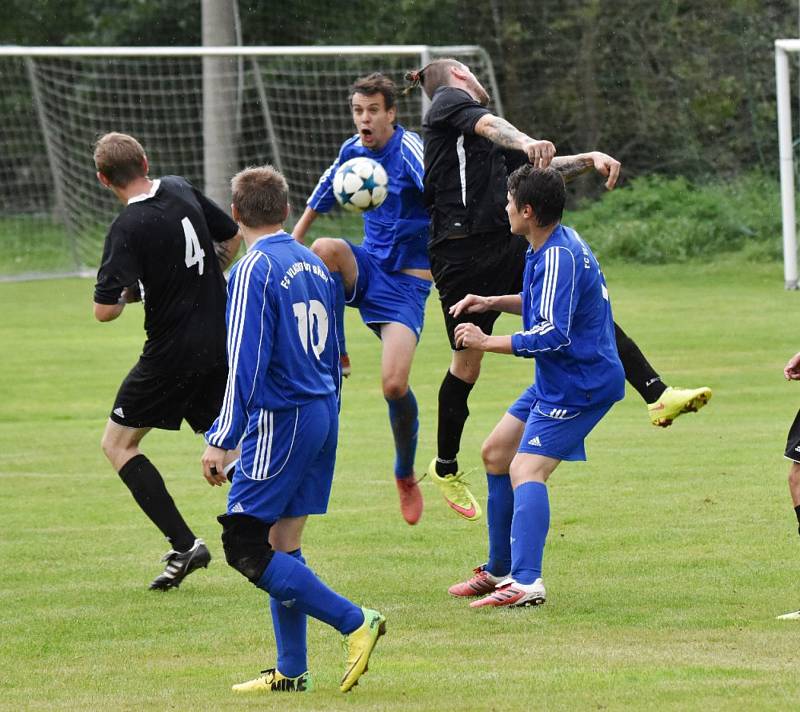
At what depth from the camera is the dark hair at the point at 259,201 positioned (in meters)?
5.37

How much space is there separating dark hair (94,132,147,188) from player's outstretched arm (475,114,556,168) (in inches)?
64.0

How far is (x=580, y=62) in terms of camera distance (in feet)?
84.6

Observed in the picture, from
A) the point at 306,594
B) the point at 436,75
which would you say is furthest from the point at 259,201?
the point at 436,75

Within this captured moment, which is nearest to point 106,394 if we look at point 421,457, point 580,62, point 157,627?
point 421,457

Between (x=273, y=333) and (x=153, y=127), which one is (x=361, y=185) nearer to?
(x=273, y=333)

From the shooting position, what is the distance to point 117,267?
23.1ft

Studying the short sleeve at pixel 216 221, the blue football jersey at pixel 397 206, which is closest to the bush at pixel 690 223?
the blue football jersey at pixel 397 206

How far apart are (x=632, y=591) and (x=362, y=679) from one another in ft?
5.77

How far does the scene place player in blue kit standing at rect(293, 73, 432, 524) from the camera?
863cm

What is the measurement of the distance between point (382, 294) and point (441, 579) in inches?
86.2

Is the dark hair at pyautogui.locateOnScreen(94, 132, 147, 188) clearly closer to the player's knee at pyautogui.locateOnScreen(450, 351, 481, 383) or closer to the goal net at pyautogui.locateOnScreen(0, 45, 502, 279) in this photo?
the player's knee at pyautogui.locateOnScreen(450, 351, 481, 383)

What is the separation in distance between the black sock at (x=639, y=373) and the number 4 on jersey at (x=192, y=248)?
2055 millimetres

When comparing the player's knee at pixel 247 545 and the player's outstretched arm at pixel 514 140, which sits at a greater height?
the player's outstretched arm at pixel 514 140

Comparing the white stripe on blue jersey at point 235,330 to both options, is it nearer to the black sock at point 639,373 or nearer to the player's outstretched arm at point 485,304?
the player's outstretched arm at point 485,304
